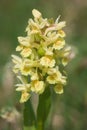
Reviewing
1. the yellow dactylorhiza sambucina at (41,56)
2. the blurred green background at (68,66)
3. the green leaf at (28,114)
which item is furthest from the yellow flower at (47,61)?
the blurred green background at (68,66)

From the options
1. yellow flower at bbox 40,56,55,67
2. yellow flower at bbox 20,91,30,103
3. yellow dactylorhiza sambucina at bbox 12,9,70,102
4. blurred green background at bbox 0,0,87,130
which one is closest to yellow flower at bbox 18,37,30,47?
yellow dactylorhiza sambucina at bbox 12,9,70,102

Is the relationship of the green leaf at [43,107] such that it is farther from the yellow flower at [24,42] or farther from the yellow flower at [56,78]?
the yellow flower at [24,42]

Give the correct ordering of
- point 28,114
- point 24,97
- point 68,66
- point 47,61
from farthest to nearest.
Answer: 1. point 68,66
2. point 28,114
3. point 24,97
4. point 47,61

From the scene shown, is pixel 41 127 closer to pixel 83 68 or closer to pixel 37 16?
pixel 37 16

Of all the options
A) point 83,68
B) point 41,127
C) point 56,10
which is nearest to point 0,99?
A: point 83,68

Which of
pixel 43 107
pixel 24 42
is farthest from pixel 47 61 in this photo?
pixel 43 107

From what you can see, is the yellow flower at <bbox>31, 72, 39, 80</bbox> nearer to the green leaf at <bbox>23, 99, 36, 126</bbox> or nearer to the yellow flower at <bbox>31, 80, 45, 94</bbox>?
the yellow flower at <bbox>31, 80, 45, 94</bbox>

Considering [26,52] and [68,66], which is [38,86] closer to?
[26,52]
